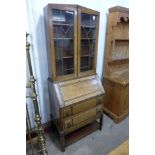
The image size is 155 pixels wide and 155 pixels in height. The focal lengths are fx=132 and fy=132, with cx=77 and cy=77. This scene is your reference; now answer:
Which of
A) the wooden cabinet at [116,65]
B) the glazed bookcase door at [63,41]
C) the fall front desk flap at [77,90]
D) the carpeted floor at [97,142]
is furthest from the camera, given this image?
the wooden cabinet at [116,65]

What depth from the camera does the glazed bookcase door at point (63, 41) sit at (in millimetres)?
1368

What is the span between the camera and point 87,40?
170cm

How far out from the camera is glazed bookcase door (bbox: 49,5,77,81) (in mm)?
1368

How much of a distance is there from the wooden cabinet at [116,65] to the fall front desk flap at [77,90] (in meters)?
0.44

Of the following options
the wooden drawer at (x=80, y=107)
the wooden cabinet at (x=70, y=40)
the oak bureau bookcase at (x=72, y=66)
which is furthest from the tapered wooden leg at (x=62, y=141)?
the wooden cabinet at (x=70, y=40)

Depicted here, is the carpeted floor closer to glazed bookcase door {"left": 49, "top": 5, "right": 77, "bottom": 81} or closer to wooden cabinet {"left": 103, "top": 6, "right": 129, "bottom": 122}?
wooden cabinet {"left": 103, "top": 6, "right": 129, "bottom": 122}

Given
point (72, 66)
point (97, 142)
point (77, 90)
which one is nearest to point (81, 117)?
point (77, 90)

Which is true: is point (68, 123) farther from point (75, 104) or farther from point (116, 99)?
point (116, 99)

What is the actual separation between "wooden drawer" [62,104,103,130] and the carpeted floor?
1.03 feet

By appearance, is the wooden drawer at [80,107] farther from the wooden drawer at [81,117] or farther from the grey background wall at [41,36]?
the grey background wall at [41,36]
